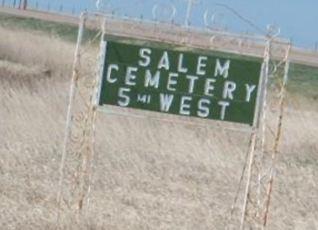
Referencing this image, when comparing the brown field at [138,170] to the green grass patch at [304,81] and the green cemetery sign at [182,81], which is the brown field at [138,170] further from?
the green grass patch at [304,81]

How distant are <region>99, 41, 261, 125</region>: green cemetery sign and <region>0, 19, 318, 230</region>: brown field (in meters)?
0.75

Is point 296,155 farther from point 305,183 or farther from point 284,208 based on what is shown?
point 284,208

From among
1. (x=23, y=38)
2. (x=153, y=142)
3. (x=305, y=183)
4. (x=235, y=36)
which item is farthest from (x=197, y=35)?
(x=23, y=38)

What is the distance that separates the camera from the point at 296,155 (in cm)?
1513

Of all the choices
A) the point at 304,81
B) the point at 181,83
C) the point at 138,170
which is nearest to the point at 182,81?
the point at 181,83

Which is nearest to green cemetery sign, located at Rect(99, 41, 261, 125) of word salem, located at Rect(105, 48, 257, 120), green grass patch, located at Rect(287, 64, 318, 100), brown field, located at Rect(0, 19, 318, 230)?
word salem, located at Rect(105, 48, 257, 120)

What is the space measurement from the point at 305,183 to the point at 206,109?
5762 mm

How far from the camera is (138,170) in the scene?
1250cm

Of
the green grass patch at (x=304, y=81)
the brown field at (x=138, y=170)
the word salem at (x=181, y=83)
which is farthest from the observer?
the green grass patch at (x=304, y=81)

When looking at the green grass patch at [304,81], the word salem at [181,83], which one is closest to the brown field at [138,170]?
the word salem at [181,83]

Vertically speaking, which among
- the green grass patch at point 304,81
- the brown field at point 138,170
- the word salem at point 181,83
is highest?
the green grass patch at point 304,81

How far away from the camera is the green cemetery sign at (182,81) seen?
→ 775 cm

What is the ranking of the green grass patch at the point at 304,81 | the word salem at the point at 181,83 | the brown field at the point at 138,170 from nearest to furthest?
1. the word salem at the point at 181,83
2. the brown field at the point at 138,170
3. the green grass patch at the point at 304,81

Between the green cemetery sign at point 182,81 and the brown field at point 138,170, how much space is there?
0.75 metres
